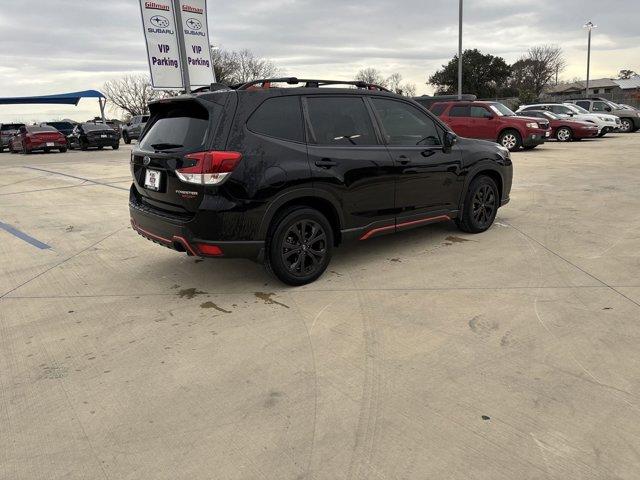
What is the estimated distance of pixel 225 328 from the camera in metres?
3.78

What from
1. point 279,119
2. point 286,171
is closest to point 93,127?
point 279,119

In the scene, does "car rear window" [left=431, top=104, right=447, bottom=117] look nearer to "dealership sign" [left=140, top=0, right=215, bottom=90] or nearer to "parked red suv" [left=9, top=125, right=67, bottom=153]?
"dealership sign" [left=140, top=0, right=215, bottom=90]

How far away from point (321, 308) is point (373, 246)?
6.37 feet

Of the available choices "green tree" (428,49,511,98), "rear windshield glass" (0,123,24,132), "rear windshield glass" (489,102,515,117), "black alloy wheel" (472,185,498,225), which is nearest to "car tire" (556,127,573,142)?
"rear windshield glass" (489,102,515,117)

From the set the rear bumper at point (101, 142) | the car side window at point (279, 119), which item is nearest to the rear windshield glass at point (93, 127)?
the rear bumper at point (101, 142)

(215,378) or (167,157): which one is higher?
(167,157)

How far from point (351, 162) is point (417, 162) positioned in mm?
929

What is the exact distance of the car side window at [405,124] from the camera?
5.17 metres

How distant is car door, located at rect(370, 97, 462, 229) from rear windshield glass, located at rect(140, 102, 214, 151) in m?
1.80

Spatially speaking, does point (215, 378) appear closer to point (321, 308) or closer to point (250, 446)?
point (250, 446)

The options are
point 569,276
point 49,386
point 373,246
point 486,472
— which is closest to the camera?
point 486,472

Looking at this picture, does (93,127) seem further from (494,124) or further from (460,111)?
(494,124)

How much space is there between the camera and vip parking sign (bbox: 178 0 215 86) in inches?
521

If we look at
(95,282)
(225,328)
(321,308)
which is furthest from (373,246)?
(95,282)
